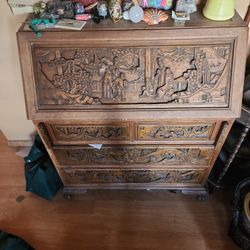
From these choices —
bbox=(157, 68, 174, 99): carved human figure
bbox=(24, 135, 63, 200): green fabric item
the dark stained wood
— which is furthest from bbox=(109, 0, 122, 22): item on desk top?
bbox=(24, 135, 63, 200): green fabric item

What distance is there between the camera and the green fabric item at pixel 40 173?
1.68 meters

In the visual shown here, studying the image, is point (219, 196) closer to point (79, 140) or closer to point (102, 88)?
point (79, 140)

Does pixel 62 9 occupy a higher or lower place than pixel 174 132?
higher

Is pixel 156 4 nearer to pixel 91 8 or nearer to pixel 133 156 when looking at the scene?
pixel 91 8

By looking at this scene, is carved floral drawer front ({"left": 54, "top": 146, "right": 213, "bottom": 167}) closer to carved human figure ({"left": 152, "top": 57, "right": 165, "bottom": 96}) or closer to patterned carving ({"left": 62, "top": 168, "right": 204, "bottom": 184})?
patterned carving ({"left": 62, "top": 168, "right": 204, "bottom": 184})

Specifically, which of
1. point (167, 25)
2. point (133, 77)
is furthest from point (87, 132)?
point (167, 25)

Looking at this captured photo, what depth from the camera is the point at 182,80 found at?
3.89ft

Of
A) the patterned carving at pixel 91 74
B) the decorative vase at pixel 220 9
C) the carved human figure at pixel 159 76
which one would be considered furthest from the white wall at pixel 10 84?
the decorative vase at pixel 220 9

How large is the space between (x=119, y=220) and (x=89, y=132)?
1.91 ft

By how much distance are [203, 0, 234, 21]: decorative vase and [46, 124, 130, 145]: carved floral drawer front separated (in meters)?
0.54

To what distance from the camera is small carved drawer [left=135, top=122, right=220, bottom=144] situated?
1306 millimetres

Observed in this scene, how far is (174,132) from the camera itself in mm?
1348

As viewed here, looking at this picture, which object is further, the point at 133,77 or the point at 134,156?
the point at 134,156

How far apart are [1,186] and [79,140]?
0.77 meters
